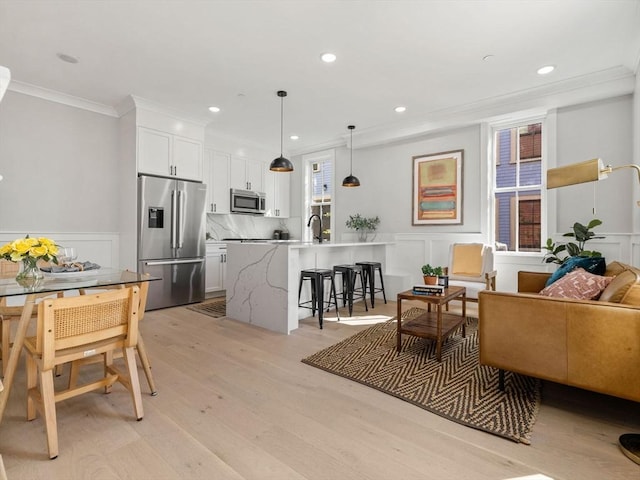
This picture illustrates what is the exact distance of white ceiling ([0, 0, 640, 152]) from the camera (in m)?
2.66

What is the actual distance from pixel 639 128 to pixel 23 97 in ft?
22.9

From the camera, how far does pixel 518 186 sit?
4734mm

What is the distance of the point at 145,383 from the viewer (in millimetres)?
2371

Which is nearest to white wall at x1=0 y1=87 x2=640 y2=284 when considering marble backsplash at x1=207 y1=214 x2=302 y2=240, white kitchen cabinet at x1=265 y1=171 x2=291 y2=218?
marble backsplash at x1=207 y1=214 x2=302 y2=240

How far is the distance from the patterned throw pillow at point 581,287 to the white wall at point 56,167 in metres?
5.26

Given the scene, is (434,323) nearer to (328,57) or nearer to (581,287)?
(581,287)

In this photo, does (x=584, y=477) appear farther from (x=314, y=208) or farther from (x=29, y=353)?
(x=314, y=208)

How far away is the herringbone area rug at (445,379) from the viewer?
194cm

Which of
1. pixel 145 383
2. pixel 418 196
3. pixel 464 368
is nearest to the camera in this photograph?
pixel 145 383

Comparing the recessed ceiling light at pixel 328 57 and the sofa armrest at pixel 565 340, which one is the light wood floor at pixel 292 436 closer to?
the sofa armrest at pixel 565 340

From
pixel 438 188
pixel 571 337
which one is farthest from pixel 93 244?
pixel 571 337

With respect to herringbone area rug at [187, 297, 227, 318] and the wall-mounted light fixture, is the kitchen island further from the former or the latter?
the wall-mounted light fixture

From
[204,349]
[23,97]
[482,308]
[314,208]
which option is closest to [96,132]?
[23,97]

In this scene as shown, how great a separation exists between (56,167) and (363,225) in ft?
15.1
